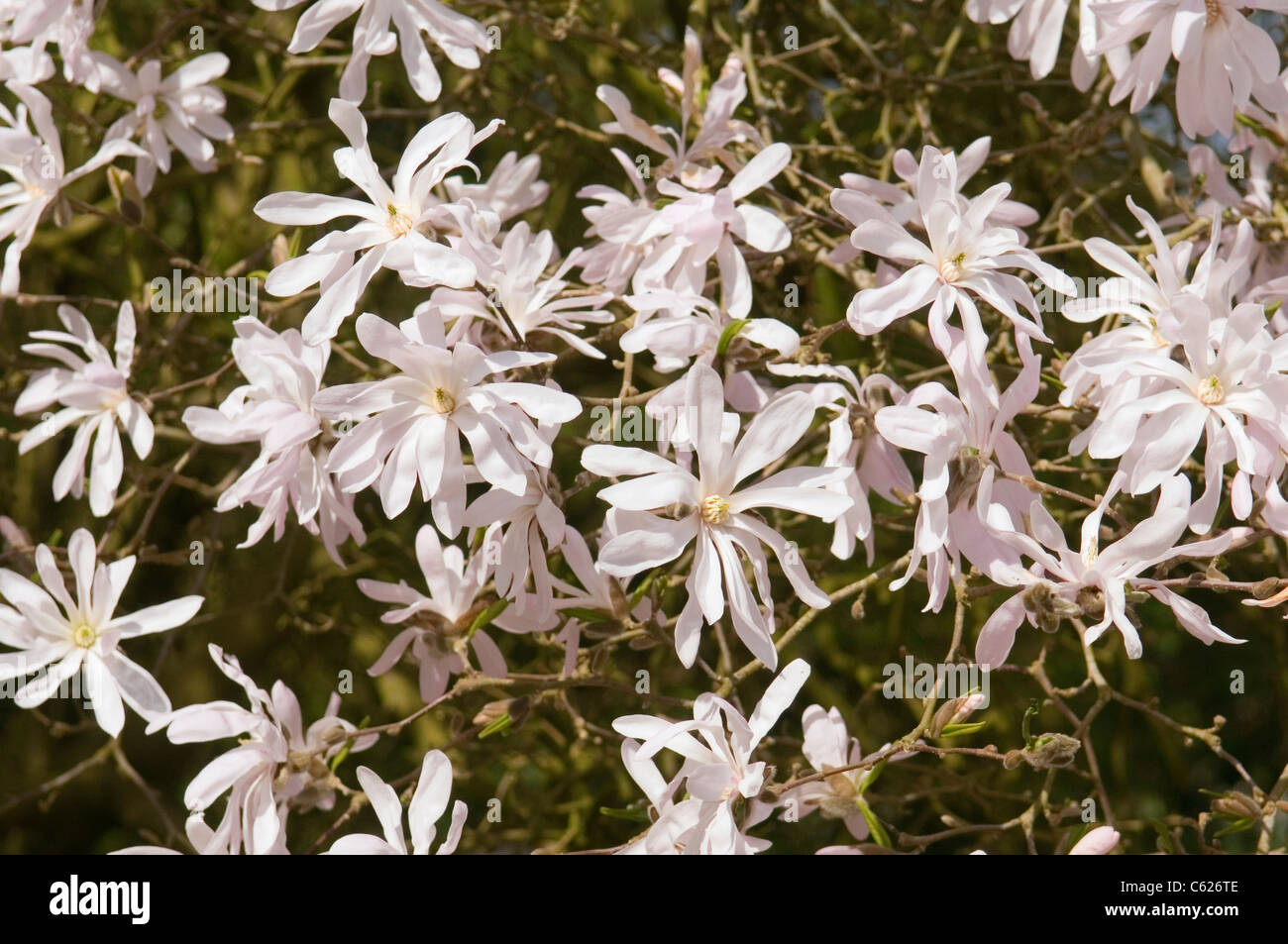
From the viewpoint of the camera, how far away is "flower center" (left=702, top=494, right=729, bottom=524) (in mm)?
847

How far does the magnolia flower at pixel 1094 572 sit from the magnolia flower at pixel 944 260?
0.14 metres

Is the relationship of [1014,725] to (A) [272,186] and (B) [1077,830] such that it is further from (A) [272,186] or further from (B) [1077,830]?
(A) [272,186]

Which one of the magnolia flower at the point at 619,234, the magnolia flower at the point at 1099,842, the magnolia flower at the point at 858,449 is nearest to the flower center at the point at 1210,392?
the magnolia flower at the point at 858,449

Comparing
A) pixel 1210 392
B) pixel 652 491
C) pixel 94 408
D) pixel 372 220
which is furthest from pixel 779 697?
pixel 94 408

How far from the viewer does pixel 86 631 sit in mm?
1022

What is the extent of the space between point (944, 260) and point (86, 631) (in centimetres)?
82

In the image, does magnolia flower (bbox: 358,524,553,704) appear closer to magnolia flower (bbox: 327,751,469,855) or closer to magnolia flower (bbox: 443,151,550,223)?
magnolia flower (bbox: 327,751,469,855)

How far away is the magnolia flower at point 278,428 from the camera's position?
0.93m

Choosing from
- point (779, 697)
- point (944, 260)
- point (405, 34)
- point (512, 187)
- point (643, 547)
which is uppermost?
point (405, 34)

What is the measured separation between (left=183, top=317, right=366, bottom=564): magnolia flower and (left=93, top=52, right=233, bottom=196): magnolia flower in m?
0.36

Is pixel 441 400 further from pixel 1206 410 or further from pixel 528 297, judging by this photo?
pixel 1206 410

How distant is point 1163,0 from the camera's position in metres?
0.95
